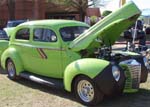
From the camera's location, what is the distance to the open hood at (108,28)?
7.19 meters

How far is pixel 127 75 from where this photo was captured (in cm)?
723

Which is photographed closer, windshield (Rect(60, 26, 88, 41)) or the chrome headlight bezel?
the chrome headlight bezel

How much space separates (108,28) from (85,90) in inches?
54.2

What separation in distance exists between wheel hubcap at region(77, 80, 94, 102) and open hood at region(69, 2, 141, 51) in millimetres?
878

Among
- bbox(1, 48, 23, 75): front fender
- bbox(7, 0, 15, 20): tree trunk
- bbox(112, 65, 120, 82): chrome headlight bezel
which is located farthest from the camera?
bbox(7, 0, 15, 20): tree trunk

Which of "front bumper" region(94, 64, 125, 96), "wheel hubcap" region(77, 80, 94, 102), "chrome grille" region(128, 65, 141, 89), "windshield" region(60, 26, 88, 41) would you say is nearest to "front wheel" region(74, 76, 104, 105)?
"wheel hubcap" region(77, 80, 94, 102)

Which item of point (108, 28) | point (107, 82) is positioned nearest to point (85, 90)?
point (107, 82)

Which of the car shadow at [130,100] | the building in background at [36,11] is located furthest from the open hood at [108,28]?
the building in background at [36,11]

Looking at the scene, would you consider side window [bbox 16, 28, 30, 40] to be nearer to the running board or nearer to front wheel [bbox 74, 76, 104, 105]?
the running board

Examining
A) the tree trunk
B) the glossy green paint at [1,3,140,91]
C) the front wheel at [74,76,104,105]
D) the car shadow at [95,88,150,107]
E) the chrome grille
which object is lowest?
the car shadow at [95,88,150,107]

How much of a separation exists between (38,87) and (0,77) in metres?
1.98

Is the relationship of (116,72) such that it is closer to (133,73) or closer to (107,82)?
(107,82)

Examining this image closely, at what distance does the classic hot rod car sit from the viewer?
22.5 feet

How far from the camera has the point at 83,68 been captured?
22.8ft
